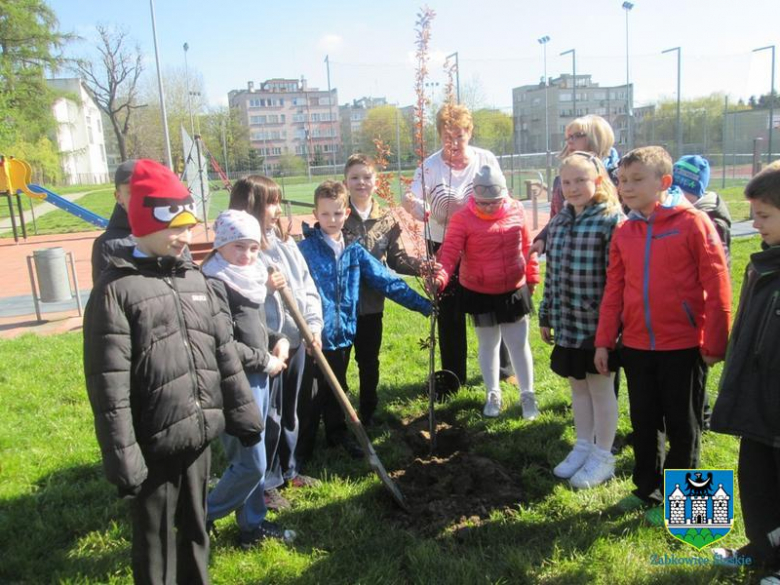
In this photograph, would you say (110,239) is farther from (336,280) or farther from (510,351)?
(510,351)

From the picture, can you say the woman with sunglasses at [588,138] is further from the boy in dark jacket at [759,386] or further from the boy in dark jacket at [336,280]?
the boy in dark jacket at [759,386]

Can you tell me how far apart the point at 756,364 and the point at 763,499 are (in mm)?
599

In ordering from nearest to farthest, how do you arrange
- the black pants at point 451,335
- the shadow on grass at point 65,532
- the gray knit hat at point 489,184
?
the shadow on grass at point 65,532 → the gray knit hat at point 489,184 → the black pants at point 451,335

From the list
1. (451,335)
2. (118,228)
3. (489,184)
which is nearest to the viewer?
(118,228)

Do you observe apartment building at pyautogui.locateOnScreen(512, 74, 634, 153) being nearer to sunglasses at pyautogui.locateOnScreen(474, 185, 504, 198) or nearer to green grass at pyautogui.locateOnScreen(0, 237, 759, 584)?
sunglasses at pyautogui.locateOnScreen(474, 185, 504, 198)

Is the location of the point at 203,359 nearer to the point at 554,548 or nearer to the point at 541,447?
the point at 554,548

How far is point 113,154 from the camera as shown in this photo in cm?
8425

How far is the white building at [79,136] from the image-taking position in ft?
168

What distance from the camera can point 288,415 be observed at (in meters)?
3.57

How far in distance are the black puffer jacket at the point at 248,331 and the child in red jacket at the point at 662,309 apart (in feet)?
5.82

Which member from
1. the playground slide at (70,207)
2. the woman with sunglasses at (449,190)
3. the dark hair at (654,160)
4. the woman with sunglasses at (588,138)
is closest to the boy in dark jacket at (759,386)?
the dark hair at (654,160)

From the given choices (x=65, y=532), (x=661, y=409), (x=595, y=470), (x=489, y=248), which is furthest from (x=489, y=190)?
(x=65, y=532)

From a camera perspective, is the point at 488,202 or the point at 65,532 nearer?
the point at 65,532

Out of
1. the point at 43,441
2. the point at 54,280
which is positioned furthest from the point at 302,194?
the point at 43,441
